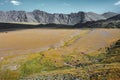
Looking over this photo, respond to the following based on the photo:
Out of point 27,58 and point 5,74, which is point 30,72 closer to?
point 5,74

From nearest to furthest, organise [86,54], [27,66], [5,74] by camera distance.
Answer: [5,74] < [27,66] < [86,54]

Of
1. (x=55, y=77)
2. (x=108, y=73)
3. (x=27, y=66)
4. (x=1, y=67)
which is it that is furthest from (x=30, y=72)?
(x=108, y=73)

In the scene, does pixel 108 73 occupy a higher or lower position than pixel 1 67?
higher

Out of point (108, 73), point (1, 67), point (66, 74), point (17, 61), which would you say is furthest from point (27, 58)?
point (108, 73)

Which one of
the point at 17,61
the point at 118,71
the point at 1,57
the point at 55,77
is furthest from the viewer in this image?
the point at 1,57

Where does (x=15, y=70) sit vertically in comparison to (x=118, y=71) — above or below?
below

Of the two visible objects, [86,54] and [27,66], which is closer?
[27,66]

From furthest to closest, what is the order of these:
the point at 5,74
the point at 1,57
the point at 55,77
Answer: the point at 1,57 < the point at 5,74 < the point at 55,77

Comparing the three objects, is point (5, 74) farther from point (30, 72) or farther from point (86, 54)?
point (86, 54)

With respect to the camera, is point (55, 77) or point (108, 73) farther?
point (55, 77)
